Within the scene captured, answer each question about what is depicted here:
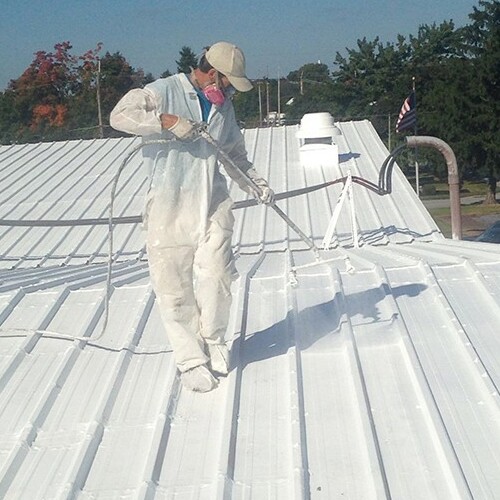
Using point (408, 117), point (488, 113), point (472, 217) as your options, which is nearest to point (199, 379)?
point (408, 117)

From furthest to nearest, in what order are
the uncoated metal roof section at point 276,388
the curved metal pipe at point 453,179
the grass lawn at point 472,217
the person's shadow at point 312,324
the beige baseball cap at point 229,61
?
the grass lawn at point 472,217
the curved metal pipe at point 453,179
the person's shadow at point 312,324
the beige baseball cap at point 229,61
the uncoated metal roof section at point 276,388

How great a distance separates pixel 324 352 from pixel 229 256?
816 millimetres

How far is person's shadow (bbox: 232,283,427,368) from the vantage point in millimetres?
4863

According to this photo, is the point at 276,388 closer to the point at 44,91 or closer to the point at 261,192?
the point at 261,192

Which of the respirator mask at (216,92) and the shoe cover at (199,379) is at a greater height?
the respirator mask at (216,92)

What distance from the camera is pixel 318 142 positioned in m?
14.5

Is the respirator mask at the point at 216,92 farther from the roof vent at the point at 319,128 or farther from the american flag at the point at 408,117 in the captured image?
the american flag at the point at 408,117

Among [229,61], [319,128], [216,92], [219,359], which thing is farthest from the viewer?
[319,128]

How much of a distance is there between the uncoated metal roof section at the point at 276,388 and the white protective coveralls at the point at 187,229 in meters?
0.36

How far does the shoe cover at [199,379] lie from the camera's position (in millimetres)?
4336

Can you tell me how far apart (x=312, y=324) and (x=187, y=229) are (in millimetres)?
1293

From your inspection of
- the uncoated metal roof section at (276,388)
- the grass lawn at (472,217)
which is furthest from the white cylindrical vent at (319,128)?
the grass lawn at (472,217)

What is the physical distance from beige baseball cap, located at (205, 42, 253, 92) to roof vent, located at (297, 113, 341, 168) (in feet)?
33.4

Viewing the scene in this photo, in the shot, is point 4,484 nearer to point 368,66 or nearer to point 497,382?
point 497,382
